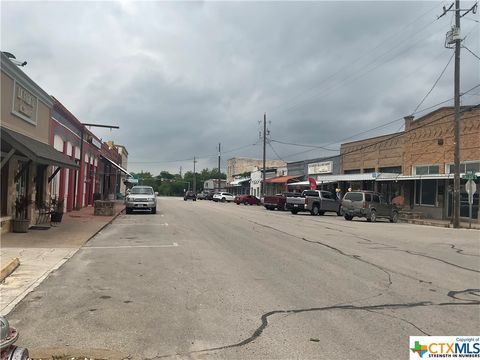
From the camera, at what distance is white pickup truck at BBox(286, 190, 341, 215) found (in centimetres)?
3431

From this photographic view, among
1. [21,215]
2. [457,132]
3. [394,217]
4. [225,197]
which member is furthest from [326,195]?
[225,197]

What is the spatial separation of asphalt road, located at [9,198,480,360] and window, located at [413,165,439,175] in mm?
20593

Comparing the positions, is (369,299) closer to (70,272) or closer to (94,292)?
(94,292)

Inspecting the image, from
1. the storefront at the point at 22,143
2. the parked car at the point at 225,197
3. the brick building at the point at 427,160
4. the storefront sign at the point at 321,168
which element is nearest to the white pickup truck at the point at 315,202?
the brick building at the point at 427,160

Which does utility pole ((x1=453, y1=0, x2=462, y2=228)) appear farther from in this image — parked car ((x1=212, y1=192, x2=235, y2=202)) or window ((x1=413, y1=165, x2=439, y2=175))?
parked car ((x1=212, y1=192, x2=235, y2=202))

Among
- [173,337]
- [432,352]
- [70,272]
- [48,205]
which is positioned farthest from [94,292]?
[48,205]

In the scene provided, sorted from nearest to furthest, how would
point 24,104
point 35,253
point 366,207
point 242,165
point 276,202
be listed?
point 35,253, point 24,104, point 366,207, point 276,202, point 242,165

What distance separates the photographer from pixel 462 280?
9.36 meters

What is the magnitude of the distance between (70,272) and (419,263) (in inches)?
309

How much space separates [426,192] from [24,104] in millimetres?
26928

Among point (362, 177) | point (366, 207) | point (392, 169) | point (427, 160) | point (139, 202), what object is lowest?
point (139, 202)

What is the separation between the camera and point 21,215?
16.4 metres

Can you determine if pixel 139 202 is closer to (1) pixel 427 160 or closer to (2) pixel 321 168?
(1) pixel 427 160

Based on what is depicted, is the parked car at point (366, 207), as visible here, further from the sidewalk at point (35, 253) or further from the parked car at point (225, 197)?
the parked car at point (225, 197)
